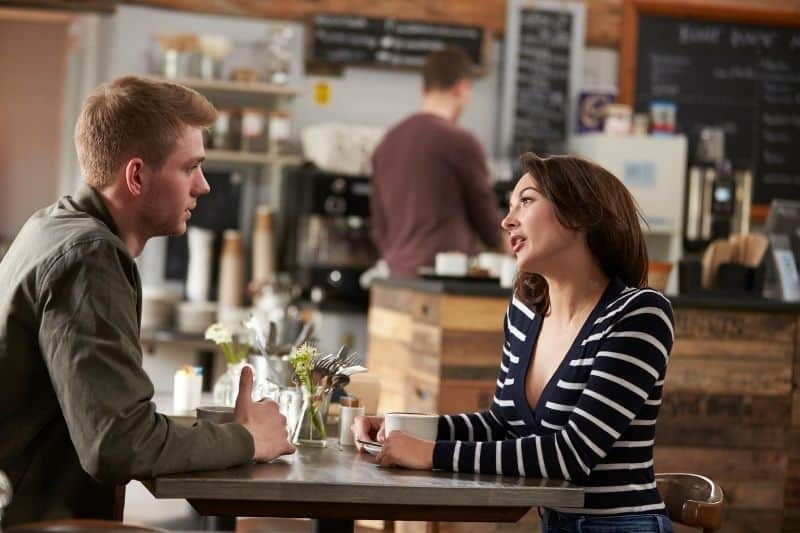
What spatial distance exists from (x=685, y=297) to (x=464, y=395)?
848 millimetres

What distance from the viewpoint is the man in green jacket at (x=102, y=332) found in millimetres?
2049

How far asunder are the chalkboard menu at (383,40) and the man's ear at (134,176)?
5.00 metres

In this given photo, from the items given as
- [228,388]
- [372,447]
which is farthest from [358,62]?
[372,447]

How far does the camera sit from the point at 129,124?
2260 millimetres

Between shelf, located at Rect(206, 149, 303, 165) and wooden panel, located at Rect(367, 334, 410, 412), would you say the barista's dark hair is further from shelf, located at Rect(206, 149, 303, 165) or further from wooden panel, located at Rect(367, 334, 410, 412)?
shelf, located at Rect(206, 149, 303, 165)

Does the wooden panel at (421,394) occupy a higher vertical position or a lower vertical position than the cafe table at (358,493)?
lower

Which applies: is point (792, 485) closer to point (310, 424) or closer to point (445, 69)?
point (445, 69)

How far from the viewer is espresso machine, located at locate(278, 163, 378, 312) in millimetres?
6688

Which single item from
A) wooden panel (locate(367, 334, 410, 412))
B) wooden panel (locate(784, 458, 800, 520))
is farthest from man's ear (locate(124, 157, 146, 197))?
wooden panel (locate(784, 458, 800, 520))

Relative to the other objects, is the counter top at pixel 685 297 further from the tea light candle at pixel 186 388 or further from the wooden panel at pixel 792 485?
the tea light candle at pixel 186 388

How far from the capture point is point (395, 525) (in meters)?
3.44

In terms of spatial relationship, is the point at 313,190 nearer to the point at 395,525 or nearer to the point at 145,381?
the point at 395,525

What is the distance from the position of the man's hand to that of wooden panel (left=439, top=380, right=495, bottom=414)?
2.02m

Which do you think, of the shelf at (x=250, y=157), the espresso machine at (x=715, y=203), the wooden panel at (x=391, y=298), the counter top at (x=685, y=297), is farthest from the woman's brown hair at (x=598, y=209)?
the espresso machine at (x=715, y=203)
